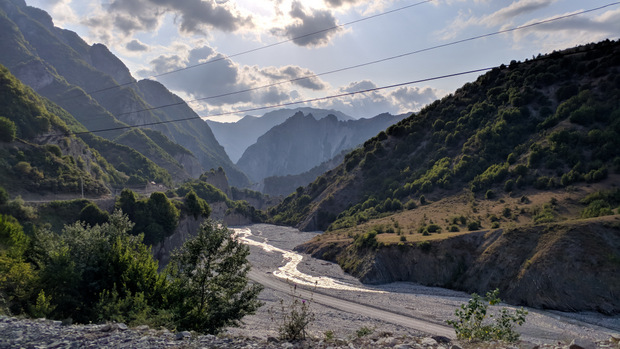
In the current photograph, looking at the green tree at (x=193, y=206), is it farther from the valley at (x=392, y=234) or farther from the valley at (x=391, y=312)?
the valley at (x=391, y=312)

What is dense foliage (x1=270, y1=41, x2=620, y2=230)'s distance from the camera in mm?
53250

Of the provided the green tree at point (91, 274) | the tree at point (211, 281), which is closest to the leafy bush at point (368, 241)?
the green tree at point (91, 274)

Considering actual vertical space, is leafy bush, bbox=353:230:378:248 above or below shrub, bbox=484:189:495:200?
below

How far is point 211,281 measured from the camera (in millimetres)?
15031

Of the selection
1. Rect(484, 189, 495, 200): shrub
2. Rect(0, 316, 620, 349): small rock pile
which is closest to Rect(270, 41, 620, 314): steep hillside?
Rect(484, 189, 495, 200): shrub

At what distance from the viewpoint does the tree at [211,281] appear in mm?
14180

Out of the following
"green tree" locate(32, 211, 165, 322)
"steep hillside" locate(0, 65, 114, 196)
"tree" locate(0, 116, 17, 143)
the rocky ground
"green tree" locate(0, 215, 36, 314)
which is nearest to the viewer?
the rocky ground

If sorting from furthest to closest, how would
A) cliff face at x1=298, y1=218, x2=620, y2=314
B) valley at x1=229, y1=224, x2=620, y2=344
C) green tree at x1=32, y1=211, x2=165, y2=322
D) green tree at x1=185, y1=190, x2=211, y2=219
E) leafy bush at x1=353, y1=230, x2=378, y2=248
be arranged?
1. green tree at x1=185, y1=190, x2=211, y2=219
2. leafy bush at x1=353, y1=230, x2=378, y2=248
3. cliff face at x1=298, y1=218, x2=620, y2=314
4. valley at x1=229, y1=224, x2=620, y2=344
5. green tree at x1=32, y1=211, x2=165, y2=322

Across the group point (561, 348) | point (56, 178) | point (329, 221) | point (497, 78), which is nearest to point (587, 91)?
point (497, 78)

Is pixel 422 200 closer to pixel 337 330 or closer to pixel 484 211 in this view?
pixel 484 211

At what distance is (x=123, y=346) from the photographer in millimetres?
9195

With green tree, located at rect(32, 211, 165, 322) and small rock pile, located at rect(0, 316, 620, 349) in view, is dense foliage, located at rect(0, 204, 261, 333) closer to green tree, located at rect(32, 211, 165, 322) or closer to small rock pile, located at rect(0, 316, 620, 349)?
green tree, located at rect(32, 211, 165, 322)

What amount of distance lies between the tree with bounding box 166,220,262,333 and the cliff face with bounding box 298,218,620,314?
3141 cm

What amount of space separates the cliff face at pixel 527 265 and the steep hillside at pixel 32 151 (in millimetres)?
55017
